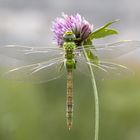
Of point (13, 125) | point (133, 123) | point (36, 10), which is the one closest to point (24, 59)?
point (13, 125)

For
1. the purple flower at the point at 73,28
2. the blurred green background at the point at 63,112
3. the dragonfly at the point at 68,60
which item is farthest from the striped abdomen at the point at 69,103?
the blurred green background at the point at 63,112

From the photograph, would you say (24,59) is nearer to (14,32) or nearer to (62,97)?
(62,97)

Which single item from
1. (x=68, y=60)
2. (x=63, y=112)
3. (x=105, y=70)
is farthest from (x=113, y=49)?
(x=63, y=112)

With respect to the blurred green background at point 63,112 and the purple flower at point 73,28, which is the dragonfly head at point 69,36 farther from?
the blurred green background at point 63,112

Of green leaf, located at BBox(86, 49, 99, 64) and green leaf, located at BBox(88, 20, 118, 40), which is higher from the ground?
green leaf, located at BBox(88, 20, 118, 40)

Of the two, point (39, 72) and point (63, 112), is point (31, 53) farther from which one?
point (63, 112)

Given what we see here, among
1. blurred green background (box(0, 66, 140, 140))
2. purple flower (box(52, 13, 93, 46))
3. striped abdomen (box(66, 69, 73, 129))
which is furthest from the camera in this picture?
A: blurred green background (box(0, 66, 140, 140))

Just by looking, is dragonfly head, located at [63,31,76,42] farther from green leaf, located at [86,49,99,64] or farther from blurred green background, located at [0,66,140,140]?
blurred green background, located at [0,66,140,140]

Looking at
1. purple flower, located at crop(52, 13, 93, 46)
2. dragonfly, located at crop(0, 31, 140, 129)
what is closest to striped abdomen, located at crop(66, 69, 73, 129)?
dragonfly, located at crop(0, 31, 140, 129)
